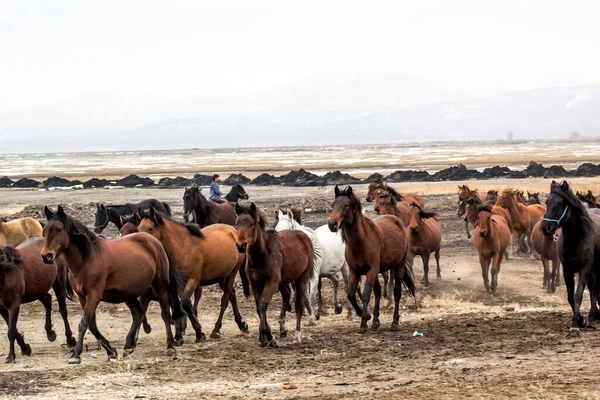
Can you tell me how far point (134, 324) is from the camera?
1138 cm

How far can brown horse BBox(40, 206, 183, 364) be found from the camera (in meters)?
10.5

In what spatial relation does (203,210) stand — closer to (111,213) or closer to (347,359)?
(111,213)

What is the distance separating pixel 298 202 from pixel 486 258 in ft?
55.6

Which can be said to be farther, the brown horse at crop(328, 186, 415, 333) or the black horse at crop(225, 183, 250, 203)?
the black horse at crop(225, 183, 250, 203)

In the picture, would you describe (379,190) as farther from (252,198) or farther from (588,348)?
(252,198)

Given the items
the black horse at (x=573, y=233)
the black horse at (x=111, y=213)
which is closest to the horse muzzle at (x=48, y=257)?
the black horse at (x=573, y=233)

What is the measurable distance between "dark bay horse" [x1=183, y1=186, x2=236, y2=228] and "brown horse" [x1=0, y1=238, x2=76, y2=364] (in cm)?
642

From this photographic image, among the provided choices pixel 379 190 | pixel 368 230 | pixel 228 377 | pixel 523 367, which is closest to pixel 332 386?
pixel 228 377

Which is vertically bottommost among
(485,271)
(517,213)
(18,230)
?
(485,271)

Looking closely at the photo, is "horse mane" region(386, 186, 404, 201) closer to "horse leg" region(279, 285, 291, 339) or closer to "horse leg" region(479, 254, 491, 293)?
"horse leg" region(479, 254, 491, 293)

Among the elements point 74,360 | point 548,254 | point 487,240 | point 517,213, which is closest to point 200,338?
point 74,360

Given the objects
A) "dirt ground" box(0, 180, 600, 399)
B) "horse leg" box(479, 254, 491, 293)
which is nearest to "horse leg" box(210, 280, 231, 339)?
"dirt ground" box(0, 180, 600, 399)

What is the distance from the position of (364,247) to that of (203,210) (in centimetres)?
790

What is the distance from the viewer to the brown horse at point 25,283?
37.1 ft
